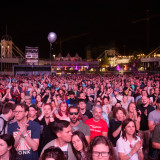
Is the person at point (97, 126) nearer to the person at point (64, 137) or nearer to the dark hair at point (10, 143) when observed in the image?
the person at point (64, 137)

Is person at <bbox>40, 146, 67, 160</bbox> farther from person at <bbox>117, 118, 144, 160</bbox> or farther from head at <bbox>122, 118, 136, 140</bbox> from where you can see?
head at <bbox>122, 118, 136, 140</bbox>

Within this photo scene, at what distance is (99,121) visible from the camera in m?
4.08

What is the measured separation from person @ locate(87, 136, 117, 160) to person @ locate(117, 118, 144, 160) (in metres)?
0.78

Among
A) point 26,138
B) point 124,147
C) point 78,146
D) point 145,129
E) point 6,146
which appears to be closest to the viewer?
point 6,146

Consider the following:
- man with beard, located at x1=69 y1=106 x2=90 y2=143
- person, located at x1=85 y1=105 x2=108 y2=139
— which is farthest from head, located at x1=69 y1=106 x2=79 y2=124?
person, located at x1=85 y1=105 x2=108 y2=139

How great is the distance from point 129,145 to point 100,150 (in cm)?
108

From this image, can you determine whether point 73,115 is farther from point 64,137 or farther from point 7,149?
point 7,149

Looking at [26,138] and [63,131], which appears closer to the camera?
[63,131]

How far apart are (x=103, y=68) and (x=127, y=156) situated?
6862 centimetres

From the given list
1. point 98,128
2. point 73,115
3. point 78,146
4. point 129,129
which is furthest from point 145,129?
point 78,146

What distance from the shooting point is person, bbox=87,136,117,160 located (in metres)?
2.28

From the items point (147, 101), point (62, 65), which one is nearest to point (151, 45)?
point (62, 65)

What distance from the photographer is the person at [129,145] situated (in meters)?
3.03

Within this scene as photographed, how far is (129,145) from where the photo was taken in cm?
322
